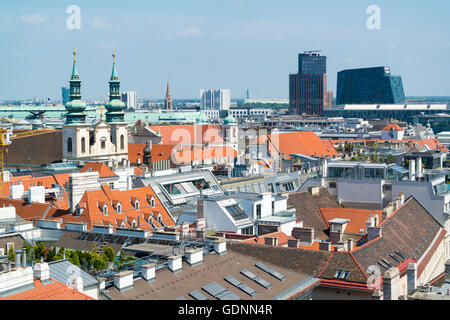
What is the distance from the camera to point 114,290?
1825 centimetres

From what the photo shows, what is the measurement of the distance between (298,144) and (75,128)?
33458mm

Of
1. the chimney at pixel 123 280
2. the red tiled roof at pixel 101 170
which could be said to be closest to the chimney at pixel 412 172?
the red tiled roof at pixel 101 170

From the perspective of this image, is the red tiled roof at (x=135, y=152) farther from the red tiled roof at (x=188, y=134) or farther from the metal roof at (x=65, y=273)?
the metal roof at (x=65, y=273)

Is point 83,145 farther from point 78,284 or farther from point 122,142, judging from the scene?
point 78,284

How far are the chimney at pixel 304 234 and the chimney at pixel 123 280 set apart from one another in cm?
1480

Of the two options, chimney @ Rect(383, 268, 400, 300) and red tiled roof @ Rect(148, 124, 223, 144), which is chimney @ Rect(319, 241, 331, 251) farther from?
red tiled roof @ Rect(148, 124, 223, 144)

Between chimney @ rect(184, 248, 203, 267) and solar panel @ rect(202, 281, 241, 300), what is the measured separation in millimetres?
1160

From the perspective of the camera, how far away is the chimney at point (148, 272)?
741 inches

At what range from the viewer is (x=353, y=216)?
3756cm

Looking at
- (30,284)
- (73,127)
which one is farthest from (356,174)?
(73,127)

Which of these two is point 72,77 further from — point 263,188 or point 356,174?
point 356,174

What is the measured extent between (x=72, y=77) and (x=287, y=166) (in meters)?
26.8

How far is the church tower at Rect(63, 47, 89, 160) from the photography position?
78688 millimetres
